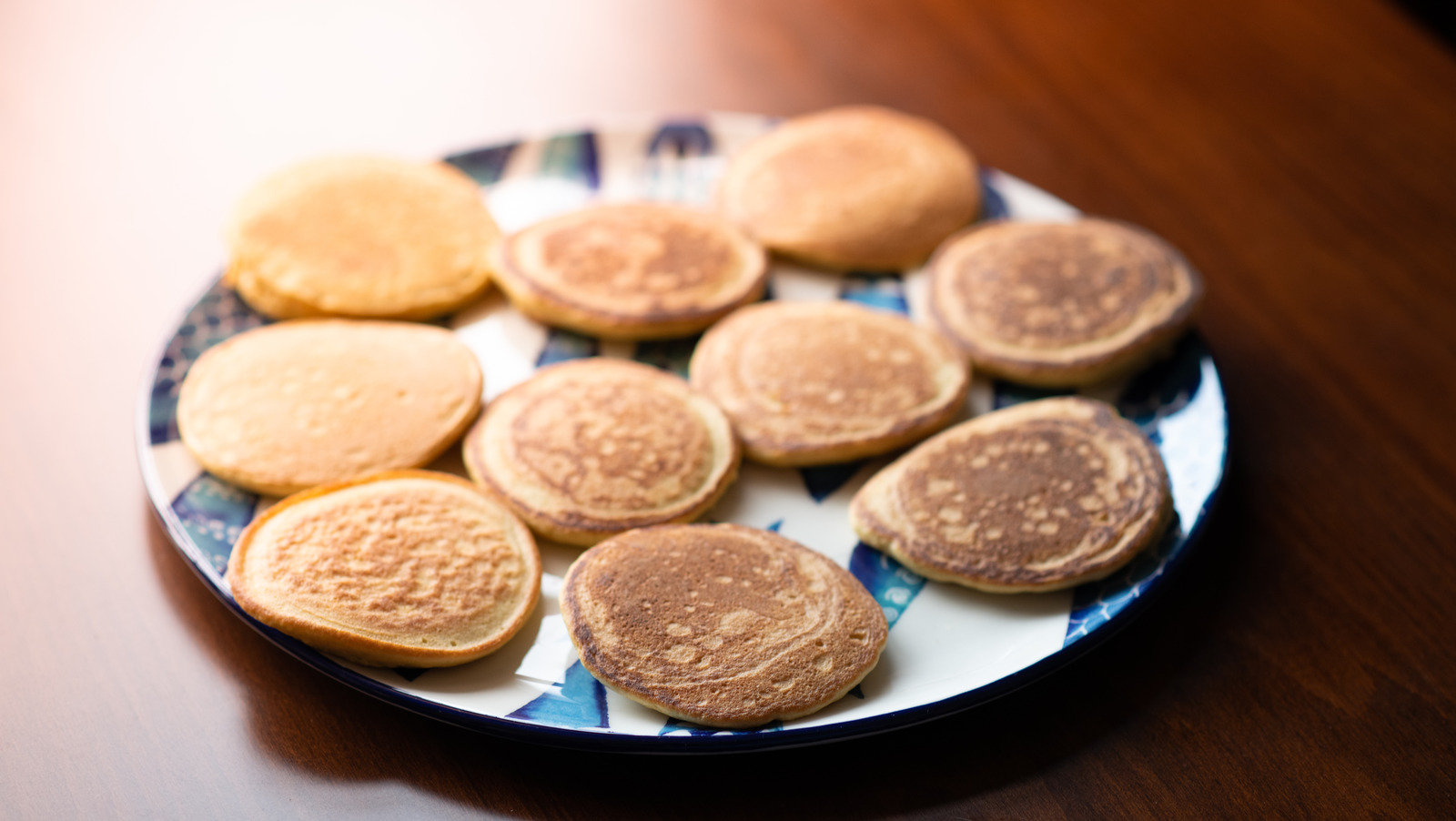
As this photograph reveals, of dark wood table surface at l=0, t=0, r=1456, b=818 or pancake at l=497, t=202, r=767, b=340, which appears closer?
dark wood table surface at l=0, t=0, r=1456, b=818

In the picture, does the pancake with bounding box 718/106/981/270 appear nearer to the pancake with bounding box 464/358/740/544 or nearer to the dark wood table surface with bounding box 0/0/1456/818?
the dark wood table surface with bounding box 0/0/1456/818

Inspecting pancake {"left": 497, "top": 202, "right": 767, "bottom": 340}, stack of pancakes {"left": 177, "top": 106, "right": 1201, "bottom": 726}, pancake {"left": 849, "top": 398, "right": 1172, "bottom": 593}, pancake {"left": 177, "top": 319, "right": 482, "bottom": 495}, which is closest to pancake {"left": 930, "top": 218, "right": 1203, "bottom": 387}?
stack of pancakes {"left": 177, "top": 106, "right": 1201, "bottom": 726}

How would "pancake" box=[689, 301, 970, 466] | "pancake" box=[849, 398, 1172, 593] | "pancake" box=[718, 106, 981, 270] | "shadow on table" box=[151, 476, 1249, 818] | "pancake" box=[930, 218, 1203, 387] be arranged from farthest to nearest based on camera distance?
"pancake" box=[718, 106, 981, 270] < "pancake" box=[930, 218, 1203, 387] < "pancake" box=[689, 301, 970, 466] < "pancake" box=[849, 398, 1172, 593] < "shadow on table" box=[151, 476, 1249, 818]

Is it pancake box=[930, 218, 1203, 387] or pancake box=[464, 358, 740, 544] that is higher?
pancake box=[930, 218, 1203, 387]

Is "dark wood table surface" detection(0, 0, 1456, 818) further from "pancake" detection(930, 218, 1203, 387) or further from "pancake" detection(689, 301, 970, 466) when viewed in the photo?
"pancake" detection(689, 301, 970, 466)

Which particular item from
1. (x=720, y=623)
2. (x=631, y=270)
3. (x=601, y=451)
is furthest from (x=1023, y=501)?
(x=631, y=270)

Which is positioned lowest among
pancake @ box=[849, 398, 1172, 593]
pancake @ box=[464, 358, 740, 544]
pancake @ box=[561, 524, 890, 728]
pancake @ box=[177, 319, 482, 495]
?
pancake @ box=[177, 319, 482, 495]

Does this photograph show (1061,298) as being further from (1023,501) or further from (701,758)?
(701,758)

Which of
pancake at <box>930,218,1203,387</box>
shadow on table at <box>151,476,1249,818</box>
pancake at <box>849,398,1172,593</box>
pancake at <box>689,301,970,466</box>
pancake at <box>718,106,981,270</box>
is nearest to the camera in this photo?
shadow on table at <box>151,476,1249,818</box>
